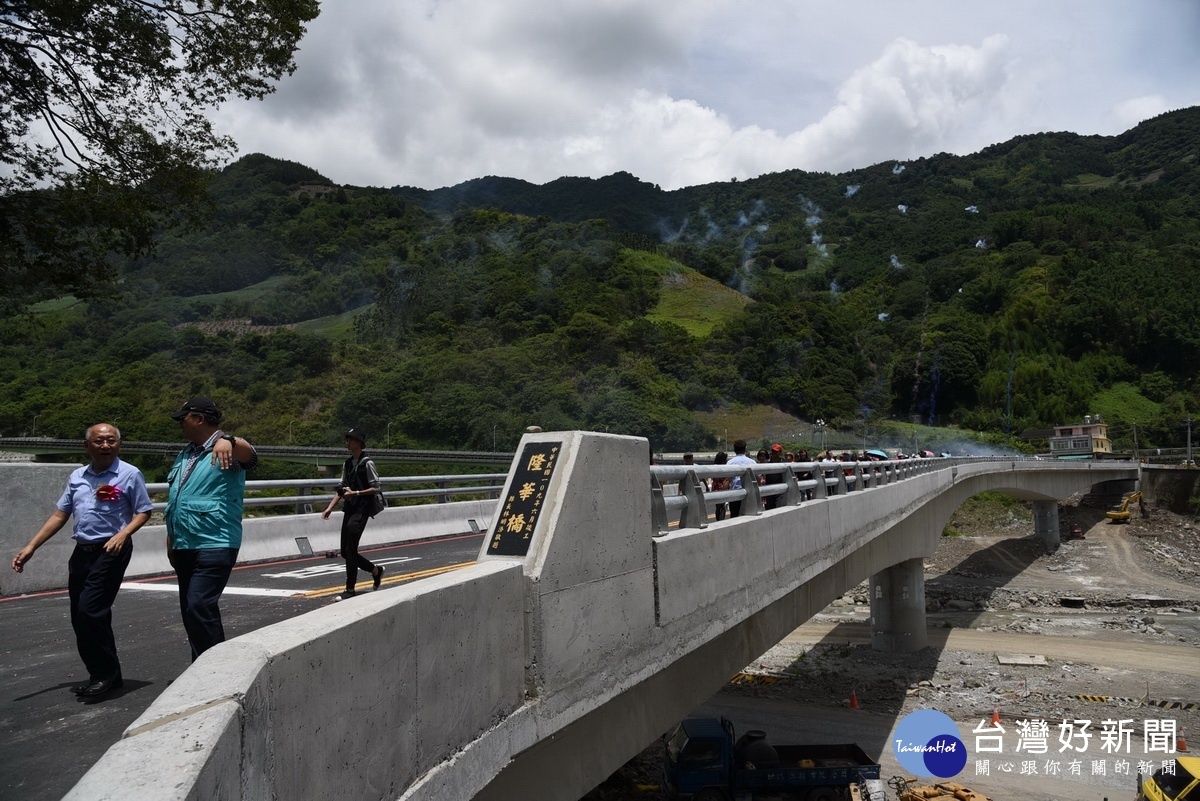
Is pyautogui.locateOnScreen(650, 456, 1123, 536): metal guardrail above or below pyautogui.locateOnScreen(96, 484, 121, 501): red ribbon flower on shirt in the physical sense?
below

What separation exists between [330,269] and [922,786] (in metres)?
148

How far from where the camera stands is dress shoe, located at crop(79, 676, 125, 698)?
5.43 meters

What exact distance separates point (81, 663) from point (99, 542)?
1.81 metres

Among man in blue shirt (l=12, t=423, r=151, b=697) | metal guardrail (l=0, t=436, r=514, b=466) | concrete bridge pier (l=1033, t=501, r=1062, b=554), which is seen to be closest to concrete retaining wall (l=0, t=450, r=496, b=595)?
man in blue shirt (l=12, t=423, r=151, b=697)

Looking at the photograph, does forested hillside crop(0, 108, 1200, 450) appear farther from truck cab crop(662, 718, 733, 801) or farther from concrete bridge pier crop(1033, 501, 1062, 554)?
truck cab crop(662, 718, 733, 801)

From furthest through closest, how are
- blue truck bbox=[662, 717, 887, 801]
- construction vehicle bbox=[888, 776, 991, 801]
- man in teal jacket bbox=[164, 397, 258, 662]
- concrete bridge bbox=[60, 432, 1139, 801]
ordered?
blue truck bbox=[662, 717, 887, 801] < construction vehicle bbox=[888, 776, 991, 801] < man in teal jacket bbox=[164, 397, 258, 662] < concrete bridge bbox=[60, 432, 1139, 801]

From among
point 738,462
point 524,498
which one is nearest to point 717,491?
point 738,462

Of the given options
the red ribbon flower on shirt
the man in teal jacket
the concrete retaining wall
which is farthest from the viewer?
the concrete retaining wall

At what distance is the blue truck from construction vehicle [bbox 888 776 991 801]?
42 cm

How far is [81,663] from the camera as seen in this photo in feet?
21.6

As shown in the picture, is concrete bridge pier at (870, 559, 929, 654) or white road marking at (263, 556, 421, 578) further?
concrete bridge pier at (870, 559, 929, 654)

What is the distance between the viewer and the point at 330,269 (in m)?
151

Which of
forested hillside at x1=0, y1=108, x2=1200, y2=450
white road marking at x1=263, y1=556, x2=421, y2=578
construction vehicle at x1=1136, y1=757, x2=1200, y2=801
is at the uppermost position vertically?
forested hillside at x1=0, y1=108, x2=1200, y2=450

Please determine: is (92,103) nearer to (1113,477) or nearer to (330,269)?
(1113,477)
